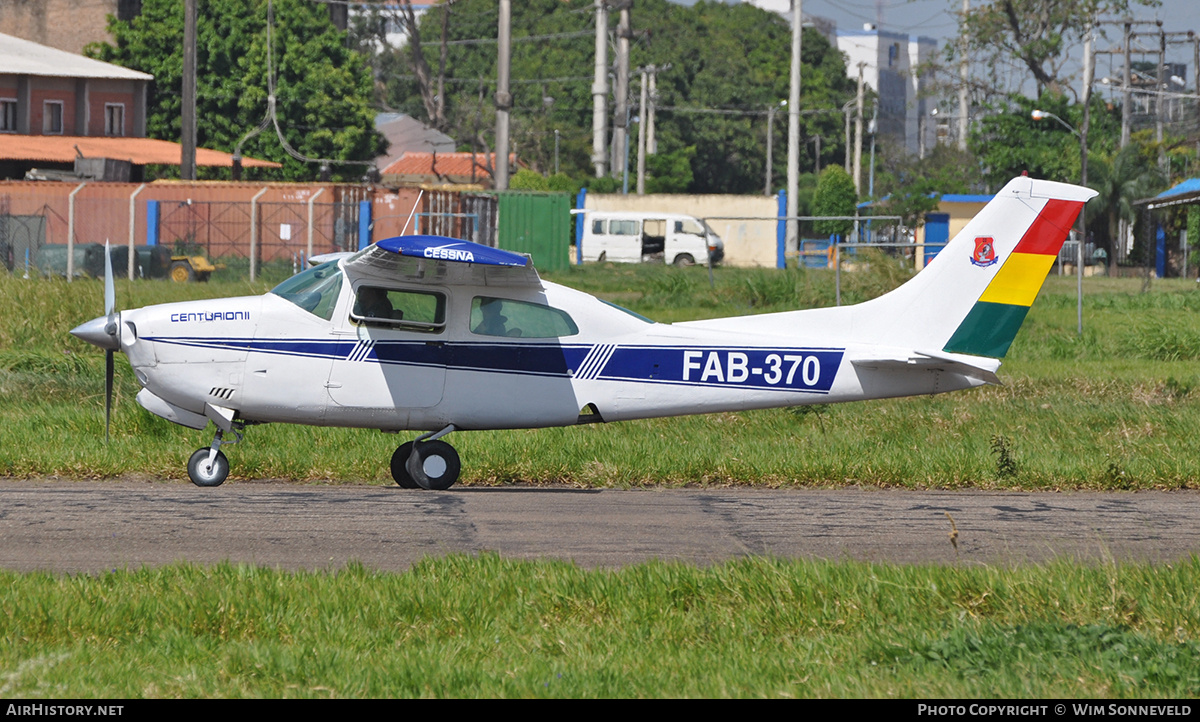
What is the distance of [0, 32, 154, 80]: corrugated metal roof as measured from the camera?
175ft

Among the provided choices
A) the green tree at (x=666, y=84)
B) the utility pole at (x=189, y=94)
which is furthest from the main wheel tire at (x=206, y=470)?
the green tree at (x=666, y=84)

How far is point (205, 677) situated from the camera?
546 cm

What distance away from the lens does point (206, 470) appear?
A: 1090cm

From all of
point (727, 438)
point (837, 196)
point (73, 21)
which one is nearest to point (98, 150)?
point (73, 21)

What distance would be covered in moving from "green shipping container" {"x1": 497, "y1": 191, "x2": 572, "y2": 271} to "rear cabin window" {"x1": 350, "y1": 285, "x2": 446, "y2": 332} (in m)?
26.5

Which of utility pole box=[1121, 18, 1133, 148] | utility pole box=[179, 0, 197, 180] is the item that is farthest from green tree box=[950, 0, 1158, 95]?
utility pole box=[179, 0, 197, 180]

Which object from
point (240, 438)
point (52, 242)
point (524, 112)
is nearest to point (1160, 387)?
point (240, 438)

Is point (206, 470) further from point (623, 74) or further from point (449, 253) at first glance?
point (623, 74)

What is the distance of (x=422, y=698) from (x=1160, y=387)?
544 inches

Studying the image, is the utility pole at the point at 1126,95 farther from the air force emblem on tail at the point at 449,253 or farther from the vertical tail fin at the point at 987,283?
the air force emblem on tail at the point at 449,253

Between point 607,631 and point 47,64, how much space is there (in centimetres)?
5572

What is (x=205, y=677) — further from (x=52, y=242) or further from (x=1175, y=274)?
(x=1175, y=274)

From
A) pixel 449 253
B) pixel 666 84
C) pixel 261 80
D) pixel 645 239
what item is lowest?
pixel 449 253
